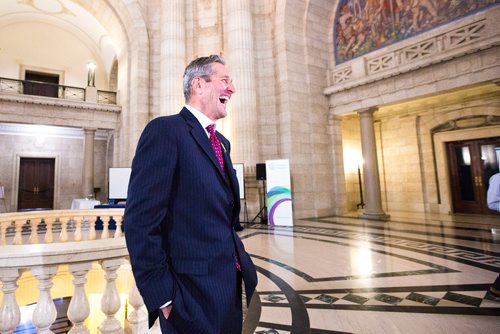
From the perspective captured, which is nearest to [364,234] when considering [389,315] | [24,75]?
[389,315]

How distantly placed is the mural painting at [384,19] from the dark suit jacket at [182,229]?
9.34 m

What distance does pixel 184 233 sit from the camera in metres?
1.04

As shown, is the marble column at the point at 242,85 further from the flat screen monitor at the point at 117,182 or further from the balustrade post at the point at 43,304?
the balustrade post at the point at 43,304

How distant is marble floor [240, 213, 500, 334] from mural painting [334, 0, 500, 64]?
5787 millimetres

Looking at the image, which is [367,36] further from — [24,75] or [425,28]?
[24,75]

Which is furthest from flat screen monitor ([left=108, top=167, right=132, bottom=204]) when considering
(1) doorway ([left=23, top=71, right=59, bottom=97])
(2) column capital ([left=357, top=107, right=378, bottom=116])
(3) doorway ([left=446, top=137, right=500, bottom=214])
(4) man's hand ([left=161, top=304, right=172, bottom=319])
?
(3) doorway ([left=446, top=137, right=500, bottom=214])

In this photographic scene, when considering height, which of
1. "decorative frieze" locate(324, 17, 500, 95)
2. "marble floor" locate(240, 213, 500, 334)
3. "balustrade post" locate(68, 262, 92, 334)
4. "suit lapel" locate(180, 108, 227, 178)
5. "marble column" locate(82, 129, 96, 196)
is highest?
"decorative frieze" locate(324, 17, 500, 95)

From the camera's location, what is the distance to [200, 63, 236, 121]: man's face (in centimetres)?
121

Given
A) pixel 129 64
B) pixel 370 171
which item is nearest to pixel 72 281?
pixel 370 171

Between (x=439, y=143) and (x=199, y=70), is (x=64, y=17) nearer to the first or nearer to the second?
(x=199, y=70)

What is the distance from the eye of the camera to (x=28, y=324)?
4.82 metres

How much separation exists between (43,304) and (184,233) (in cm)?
115

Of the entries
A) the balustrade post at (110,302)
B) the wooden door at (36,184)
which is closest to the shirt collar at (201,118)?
the balustrade post at (110,302)

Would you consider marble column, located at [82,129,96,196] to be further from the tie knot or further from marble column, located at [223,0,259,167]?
the tie knot
